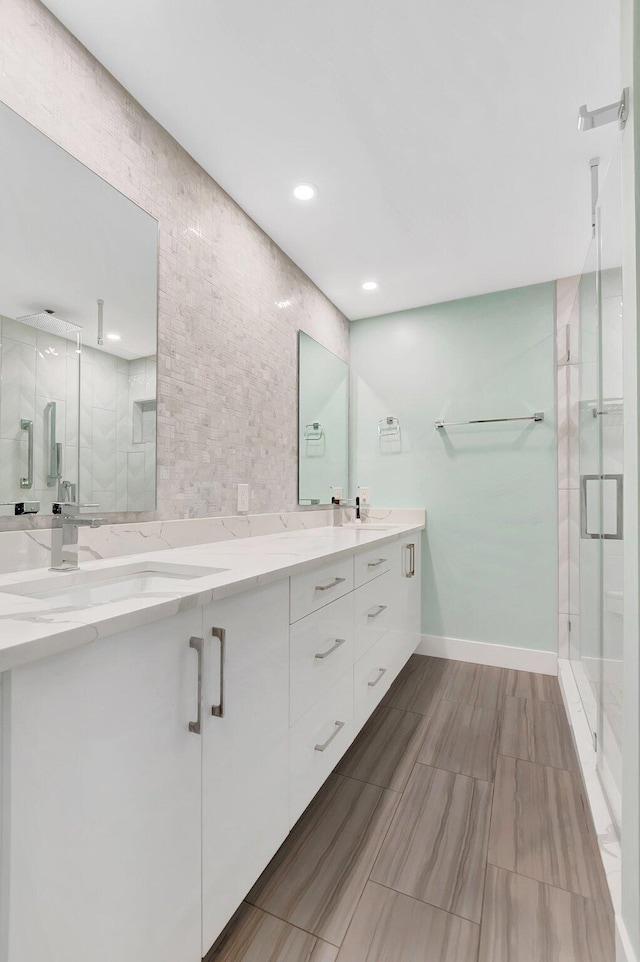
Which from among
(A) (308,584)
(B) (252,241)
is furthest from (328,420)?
(A) (308,584)

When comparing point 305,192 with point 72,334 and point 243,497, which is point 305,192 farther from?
point 243,497

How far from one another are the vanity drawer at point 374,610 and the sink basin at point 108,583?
696mm

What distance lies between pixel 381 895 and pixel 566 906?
18.6 inches

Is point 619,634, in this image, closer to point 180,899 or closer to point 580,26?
point 180,899

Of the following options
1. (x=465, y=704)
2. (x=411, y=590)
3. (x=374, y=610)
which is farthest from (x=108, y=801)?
(x=411, y=590)

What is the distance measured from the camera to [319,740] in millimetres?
1343

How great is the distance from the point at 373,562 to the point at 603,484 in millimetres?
905

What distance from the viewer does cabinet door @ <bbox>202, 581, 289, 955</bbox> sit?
Answer: 90cm

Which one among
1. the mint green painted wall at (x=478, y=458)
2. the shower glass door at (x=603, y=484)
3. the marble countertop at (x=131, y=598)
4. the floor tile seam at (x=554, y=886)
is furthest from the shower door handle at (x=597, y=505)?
the floor tile seam at (x=554, y=886)

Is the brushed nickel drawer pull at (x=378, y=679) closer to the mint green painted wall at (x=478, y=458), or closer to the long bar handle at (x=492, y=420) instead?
the mint green painted wall at (x=478, y=458)

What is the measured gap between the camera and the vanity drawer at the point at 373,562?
5.56 ft

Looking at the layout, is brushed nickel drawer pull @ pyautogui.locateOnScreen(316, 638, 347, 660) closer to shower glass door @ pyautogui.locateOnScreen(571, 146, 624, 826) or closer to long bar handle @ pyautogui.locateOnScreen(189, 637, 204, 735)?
long bar handle @ pyautogui.locateOnScreen(189, 637, 204, 735)

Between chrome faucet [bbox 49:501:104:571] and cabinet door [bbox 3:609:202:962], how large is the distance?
1.63 feet

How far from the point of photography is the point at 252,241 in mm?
2090
